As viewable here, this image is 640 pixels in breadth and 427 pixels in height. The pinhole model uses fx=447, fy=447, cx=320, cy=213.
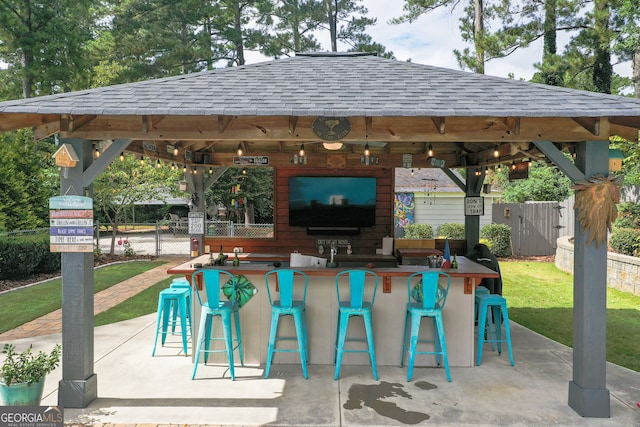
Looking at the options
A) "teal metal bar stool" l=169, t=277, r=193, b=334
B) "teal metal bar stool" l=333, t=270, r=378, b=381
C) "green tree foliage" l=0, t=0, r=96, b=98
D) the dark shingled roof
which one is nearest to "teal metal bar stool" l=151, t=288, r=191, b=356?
"teal metal bar stool" l=169, t=277, r=193, b=334

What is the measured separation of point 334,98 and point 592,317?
2.89 m

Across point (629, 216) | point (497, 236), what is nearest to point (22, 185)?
point (497, 236)

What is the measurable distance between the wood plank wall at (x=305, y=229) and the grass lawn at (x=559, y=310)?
269 cm

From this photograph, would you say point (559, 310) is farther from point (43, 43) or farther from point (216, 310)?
Answer: point (43, 43)

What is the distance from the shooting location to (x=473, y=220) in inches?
313

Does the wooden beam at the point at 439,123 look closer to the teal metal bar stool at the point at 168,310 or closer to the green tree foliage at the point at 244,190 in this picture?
the teal metal bar stool at the point at 168,310

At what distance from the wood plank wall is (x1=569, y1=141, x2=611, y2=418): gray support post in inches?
194

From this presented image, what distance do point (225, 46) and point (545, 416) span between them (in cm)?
1647

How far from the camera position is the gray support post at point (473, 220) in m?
7.95

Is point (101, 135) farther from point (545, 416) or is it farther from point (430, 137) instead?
point (545, 416)

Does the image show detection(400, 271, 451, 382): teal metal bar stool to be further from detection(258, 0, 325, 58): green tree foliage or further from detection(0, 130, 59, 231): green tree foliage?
detection(258, 0, 325, 58): green tree foliage

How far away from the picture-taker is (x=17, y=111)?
11.6 ft

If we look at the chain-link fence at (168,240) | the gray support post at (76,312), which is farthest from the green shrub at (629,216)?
A: the gray support post at (76,312)

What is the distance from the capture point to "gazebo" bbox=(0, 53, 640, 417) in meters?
3.68
